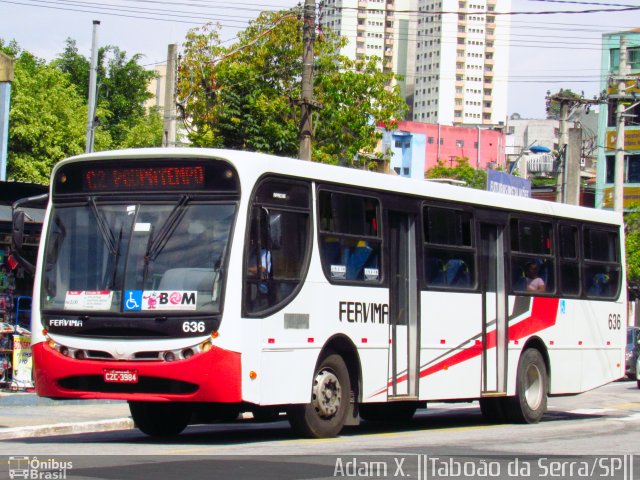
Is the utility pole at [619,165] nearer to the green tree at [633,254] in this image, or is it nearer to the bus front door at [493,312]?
the green tree at [633,254]

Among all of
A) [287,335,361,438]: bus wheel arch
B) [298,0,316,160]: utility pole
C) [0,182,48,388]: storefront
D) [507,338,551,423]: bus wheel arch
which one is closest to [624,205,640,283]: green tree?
[298,0,316,160]: utility pole

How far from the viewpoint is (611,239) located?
19984mm

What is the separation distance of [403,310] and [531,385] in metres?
3.84

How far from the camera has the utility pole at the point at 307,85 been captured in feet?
76.4

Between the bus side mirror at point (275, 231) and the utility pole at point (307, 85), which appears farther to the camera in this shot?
the utility pole at point (307, 85)

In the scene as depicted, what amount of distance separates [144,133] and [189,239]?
58.6 meters

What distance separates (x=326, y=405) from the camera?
1327 cm

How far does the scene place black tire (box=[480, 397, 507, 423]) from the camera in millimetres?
17578

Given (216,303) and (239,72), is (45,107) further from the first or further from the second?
(216,303)

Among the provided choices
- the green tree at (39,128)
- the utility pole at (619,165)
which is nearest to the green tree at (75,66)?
the green tree at (39,128)

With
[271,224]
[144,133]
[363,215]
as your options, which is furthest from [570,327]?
[144,133]

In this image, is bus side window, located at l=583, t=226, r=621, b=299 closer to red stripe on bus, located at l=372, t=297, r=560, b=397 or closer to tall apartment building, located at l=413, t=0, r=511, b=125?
red stripe on bus, located at l=372, t=297, r=560, b=397

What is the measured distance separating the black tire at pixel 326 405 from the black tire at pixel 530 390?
4476 mm

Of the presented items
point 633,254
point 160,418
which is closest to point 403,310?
point 160,418
